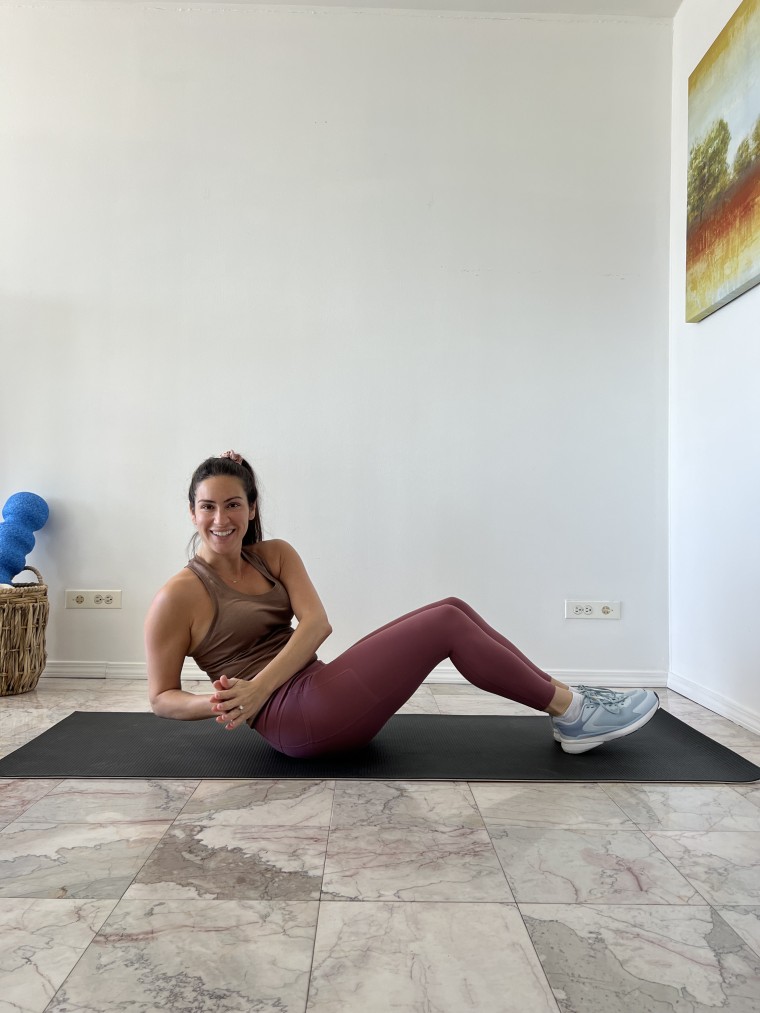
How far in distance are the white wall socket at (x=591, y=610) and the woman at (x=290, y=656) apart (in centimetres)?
128

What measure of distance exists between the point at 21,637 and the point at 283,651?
5.46 ft

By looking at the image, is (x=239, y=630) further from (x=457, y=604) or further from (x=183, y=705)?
(x=457, y=604)

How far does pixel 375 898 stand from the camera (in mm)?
1354

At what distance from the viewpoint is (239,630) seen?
207cm

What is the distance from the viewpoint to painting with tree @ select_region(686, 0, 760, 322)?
2676 mm

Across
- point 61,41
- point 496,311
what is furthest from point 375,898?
point 61,41

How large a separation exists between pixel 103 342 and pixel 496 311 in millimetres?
1850

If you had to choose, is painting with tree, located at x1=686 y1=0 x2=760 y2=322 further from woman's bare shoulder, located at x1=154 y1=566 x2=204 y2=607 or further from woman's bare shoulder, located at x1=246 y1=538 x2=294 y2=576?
woman's bare shoulder, located at x1=154 y1=566 x2=204 y2=607

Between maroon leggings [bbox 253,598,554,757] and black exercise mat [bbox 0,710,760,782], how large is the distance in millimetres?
119

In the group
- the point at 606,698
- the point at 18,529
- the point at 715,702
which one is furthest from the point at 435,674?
the point at 18,529

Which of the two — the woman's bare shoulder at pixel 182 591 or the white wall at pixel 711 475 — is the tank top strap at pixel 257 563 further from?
the white wall at pixel 711 475

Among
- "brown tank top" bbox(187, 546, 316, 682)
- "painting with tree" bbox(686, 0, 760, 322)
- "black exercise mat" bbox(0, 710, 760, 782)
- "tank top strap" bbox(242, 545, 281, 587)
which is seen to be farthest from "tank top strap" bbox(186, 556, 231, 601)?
"painting with tree" bbox(686, 0, 760, 322)

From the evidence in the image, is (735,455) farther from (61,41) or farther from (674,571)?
(61,41)

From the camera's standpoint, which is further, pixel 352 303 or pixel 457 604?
pixel 352 303
